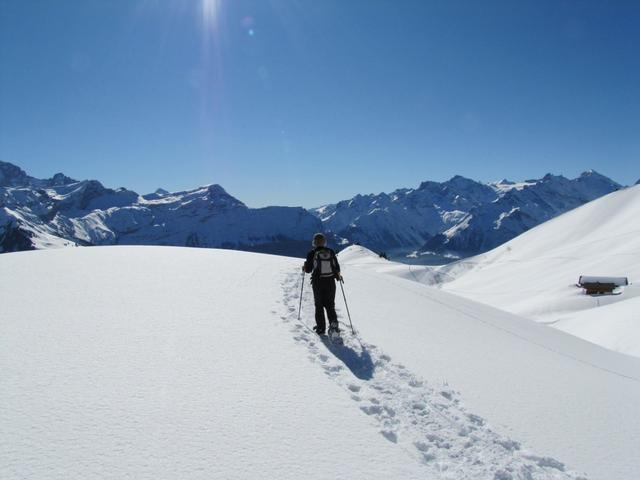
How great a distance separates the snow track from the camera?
542cm

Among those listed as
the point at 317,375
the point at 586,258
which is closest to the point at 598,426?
the point at 317,375

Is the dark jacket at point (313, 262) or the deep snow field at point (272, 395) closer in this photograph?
the deep snow field at point (272, 395)

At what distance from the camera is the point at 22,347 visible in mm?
7238

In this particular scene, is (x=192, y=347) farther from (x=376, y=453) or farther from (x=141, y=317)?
(x=376, y=453)

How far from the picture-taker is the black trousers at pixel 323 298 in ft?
34.5

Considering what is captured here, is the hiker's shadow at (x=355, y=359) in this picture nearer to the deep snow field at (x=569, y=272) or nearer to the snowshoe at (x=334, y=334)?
the snowshoe at (x=334, y=334)

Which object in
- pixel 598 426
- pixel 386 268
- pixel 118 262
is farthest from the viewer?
pixel 386 268

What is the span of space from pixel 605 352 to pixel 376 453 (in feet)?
48.5

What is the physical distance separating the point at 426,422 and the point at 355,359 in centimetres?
269

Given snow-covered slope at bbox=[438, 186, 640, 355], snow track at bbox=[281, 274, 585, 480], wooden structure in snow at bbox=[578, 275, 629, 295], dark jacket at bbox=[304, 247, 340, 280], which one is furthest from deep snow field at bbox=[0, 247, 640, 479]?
wooden structure in snow at bbox=[578, 275, 629, 295]

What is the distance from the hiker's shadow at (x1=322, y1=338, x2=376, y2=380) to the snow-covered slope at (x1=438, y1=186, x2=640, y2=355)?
63.7 feet

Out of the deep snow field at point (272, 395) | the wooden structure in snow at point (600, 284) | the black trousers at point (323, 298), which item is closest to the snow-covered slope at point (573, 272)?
the wooden structure in snow at point (600, 284)

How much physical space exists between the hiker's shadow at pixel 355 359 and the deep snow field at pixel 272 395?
0.05 metres

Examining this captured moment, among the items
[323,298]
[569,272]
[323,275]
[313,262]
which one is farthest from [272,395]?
[569,272]
